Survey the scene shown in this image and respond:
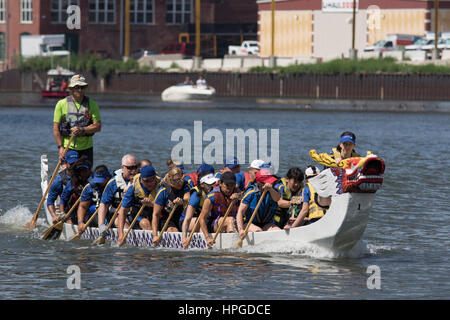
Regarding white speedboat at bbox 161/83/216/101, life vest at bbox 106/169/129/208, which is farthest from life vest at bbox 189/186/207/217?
white speedboat at bbox 161/83/216/101

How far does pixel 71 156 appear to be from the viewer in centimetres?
1848

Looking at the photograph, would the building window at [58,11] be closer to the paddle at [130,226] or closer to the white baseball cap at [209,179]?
the paddle at [130,226]

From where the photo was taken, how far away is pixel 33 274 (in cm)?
1622

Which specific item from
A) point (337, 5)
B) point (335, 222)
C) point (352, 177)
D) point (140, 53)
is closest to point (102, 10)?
point (140, 53)

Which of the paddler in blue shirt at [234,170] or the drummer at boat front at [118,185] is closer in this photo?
the drummer at boat front at [118,185]

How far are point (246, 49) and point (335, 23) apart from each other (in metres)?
10.5

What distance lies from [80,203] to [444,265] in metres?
6.41

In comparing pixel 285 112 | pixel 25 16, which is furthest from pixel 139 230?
pixel 25 16

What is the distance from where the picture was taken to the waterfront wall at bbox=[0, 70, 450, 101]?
2734 inches

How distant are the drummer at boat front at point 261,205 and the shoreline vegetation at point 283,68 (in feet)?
170

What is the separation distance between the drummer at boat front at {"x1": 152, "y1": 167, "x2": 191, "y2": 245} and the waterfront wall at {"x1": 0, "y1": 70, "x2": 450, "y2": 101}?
5216 centimetres

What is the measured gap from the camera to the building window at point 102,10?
9425 centimetres

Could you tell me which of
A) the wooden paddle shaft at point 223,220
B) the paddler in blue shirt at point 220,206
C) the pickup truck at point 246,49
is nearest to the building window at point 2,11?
the pickup truck at point 246,49
